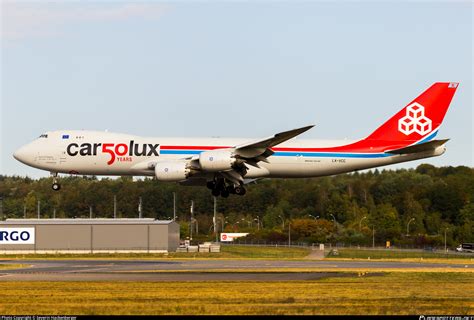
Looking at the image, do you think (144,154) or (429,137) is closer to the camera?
(144,154)

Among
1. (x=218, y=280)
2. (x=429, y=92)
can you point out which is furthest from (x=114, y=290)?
(x=429, y=92)

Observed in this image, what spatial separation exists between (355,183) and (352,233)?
492 inches

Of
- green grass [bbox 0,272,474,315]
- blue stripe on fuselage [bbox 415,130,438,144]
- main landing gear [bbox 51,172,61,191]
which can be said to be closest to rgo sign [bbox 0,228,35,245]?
main landing gear [bbox 51,172,61,191]

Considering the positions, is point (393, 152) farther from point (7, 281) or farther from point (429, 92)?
point (7, 281)

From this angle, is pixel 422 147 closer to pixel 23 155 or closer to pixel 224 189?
pixel 224 189

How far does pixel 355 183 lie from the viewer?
141250 millimetres

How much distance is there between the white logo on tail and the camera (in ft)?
218

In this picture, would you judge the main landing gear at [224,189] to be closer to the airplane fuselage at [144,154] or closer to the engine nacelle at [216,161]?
the airplane fuselage at [144,154]

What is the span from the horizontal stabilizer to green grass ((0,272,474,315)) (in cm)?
1445

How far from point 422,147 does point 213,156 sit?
1495cm

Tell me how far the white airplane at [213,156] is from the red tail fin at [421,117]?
31.5 inches

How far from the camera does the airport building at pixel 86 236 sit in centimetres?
9231

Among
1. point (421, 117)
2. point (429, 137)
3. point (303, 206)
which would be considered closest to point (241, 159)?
point (421, 117)

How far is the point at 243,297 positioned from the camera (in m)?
38.5
